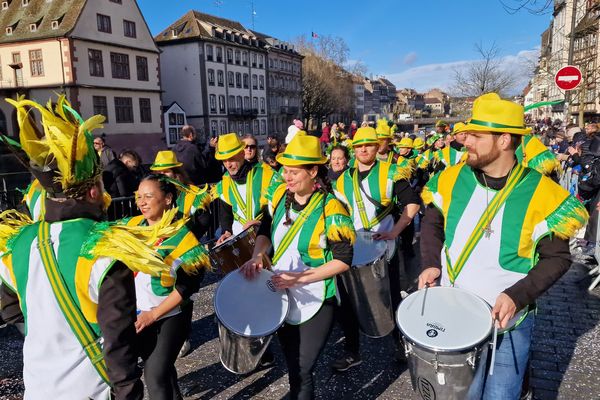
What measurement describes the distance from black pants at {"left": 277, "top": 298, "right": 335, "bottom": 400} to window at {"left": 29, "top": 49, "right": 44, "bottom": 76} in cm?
3102

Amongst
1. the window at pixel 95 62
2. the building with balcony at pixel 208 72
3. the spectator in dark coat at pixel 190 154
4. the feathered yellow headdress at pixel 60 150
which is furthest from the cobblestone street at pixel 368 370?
the building with balcony at pixel 208 72

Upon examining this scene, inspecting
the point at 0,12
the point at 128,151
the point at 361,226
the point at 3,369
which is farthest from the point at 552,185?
the point at 0,12

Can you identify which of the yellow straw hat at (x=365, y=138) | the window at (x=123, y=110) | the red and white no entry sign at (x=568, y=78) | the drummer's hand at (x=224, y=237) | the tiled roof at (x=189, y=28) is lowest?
the drummer's hand at (x=224, y=237)

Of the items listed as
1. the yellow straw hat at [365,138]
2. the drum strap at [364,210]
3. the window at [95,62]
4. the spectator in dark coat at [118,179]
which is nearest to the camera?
the drum strap at [364,210]

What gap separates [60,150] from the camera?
1754 mm

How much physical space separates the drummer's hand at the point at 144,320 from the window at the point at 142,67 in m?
32.7

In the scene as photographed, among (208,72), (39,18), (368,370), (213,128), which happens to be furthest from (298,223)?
(208,72)

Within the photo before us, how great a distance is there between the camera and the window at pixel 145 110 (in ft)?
107

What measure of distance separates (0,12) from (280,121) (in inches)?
1329

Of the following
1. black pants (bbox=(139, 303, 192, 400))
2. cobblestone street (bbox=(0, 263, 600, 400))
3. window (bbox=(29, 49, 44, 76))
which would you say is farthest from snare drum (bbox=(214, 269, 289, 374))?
window (bbox=(29, 49, 44, 76))

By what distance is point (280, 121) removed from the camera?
5975cm

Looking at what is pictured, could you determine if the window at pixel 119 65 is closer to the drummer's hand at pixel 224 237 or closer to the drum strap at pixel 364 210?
the drummer's hand at pixel 224 237

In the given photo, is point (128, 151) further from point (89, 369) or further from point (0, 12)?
point (0, 12)

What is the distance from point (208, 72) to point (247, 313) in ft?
145
